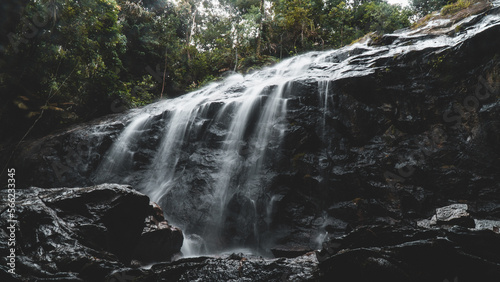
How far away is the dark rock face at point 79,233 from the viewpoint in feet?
10.1

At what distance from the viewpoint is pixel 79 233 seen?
3666 millimetres

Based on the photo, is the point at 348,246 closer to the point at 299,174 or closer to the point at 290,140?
the point at 299,174

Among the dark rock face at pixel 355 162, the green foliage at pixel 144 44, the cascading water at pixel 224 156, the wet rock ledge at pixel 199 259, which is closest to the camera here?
the wet rock ledge at pixel 199 259

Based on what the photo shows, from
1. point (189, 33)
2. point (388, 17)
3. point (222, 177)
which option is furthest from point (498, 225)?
point (189, 33)

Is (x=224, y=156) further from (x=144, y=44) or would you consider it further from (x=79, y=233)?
(x=144, y=44)

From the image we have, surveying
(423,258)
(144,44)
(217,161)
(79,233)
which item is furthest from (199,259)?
(144,44)

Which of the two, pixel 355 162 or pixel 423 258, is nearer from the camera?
pixel 423 258

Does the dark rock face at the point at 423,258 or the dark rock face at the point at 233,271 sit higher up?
the dark rock face at the point at 423,258

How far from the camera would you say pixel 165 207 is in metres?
7.24

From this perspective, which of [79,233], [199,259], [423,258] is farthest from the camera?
[79,233]

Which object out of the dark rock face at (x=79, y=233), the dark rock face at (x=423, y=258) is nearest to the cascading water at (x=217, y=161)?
the dark rock face at (x=79, y=233)

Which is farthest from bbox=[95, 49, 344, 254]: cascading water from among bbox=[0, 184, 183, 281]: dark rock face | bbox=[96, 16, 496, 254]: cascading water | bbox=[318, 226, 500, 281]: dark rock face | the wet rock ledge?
bbox=[318, 226, 500, 281]: dark rock face

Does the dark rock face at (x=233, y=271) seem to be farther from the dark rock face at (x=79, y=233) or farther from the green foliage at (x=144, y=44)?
the green foliage at (x=144, y=44)

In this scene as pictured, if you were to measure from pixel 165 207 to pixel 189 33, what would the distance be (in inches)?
814
